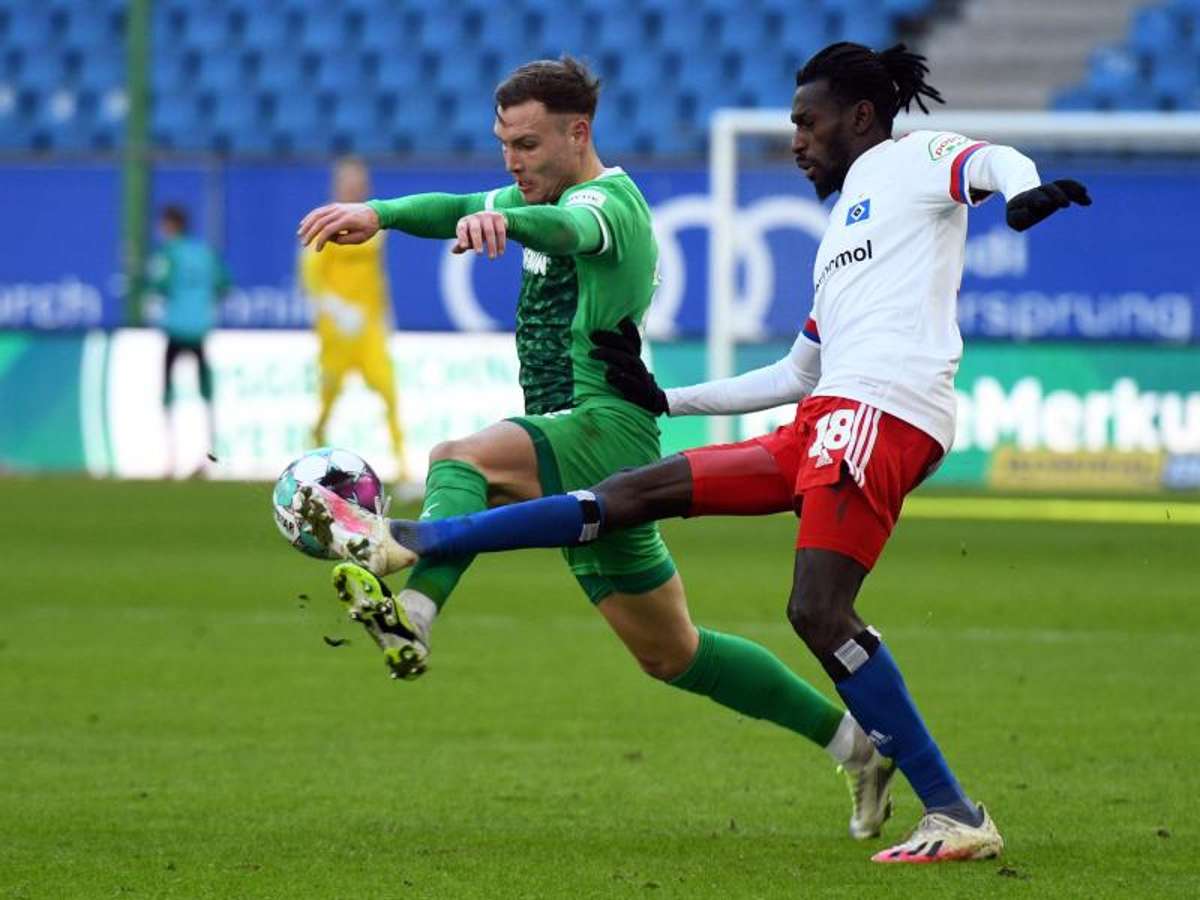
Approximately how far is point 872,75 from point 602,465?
1.20 meters

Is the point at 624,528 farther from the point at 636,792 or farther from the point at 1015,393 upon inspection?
the point at 1015,393

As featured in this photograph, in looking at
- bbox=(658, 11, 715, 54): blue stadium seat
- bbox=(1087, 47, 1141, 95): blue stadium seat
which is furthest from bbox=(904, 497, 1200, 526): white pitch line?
bbox=(658, 11, 715, 54): blue stadium seat

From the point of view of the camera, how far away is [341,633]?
11.1 meters

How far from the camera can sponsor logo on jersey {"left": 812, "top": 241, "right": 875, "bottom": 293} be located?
561 centimetres

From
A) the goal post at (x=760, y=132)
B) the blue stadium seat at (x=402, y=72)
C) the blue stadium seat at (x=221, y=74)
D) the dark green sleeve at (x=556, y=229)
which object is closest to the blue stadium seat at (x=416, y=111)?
the blue stadium seat at (x=402, y=72)

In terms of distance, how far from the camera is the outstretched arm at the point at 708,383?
6012 millimetres

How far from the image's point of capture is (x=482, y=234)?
529 cm

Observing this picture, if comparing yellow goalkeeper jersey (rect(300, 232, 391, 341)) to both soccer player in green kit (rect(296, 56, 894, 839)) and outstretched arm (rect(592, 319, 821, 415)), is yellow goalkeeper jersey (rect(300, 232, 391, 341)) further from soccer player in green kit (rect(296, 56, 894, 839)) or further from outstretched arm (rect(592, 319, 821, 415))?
outstretched arm (rect(592, 319, 821, 415))

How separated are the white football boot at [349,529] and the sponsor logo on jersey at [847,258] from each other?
121 centimetres

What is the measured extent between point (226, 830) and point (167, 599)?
18.9ft

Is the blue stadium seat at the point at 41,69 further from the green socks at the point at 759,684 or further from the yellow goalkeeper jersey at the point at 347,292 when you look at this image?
the green socks at the point at 759,684

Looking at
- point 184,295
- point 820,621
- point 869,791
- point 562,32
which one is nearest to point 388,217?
point 820,621

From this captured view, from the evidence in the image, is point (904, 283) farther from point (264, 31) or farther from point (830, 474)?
point (264, 31)

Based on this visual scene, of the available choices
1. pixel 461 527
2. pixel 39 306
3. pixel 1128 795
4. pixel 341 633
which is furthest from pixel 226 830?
pixel 39 306
